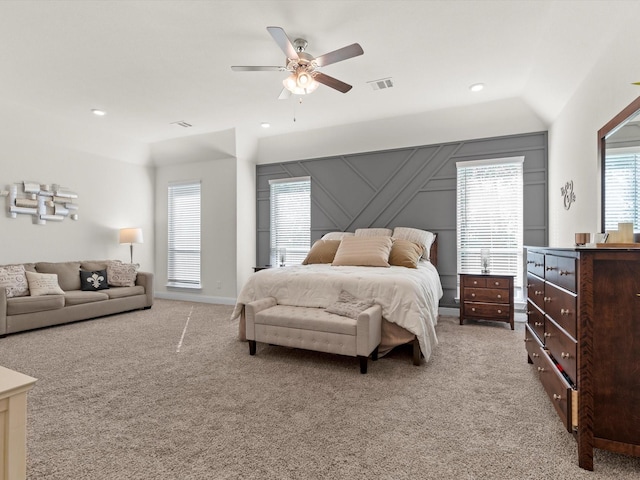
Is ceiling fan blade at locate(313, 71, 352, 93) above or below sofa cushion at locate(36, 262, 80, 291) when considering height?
above

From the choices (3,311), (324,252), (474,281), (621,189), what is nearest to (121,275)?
(3,311)

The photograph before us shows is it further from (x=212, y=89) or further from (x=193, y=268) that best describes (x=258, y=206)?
(x=212, y=89)

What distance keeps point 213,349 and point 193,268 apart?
3444 millimetres

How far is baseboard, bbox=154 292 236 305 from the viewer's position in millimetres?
6199

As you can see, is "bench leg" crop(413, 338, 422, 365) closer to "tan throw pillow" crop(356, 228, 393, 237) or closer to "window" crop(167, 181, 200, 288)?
"tan throw pillow" crop(356, 228, 393, 237)

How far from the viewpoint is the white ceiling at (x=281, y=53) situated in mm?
2736

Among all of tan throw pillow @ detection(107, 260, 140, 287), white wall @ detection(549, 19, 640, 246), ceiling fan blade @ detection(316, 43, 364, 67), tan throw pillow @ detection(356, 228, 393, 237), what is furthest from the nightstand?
tan throw pillow @ detection(107, 260, 140, 287)

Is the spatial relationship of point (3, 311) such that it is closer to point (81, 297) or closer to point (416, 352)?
point (81, 297)

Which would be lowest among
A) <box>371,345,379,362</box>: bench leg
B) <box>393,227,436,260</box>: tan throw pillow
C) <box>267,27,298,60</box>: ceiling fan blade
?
<box>371,345,379,362</box>: bench leg

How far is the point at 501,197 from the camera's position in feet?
16.0

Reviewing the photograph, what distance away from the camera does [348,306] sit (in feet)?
10.3

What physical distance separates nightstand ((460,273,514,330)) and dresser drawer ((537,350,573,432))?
7.10 feet

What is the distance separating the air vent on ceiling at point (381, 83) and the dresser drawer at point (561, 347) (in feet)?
9.90

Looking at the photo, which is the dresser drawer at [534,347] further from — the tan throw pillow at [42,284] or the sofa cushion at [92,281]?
the sofa cushion at [92,281]
